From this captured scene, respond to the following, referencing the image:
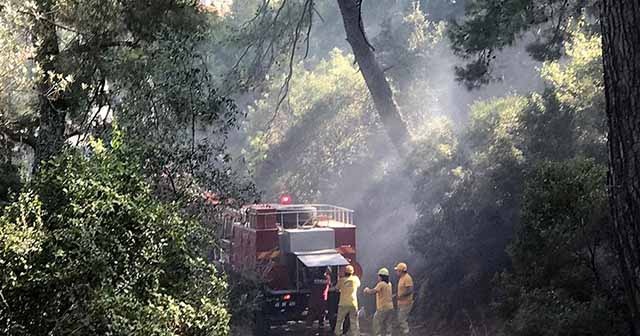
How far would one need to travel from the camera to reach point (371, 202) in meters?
24.1

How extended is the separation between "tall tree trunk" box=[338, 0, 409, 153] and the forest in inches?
2.3

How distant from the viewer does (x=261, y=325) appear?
1337 cm

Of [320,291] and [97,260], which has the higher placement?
[320,291]

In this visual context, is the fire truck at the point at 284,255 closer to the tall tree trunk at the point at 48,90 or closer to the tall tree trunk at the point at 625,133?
the tall tree trunk at the point at 48,90

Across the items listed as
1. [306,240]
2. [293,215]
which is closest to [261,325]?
[306,240]

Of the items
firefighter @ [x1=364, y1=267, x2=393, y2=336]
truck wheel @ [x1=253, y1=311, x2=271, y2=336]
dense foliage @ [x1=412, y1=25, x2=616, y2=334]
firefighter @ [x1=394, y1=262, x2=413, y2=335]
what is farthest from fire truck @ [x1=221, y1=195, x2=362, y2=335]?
dense foliage @ [x1=412, y1=25, x2=616, y2=334]

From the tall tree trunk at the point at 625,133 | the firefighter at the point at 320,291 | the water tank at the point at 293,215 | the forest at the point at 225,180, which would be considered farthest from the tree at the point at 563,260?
the water tank at the point at 293,215

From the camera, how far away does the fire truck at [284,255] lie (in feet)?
44.1

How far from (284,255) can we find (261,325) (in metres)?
1.52

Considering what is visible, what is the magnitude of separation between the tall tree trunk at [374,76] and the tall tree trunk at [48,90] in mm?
9923

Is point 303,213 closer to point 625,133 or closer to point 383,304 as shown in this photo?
point 383,304

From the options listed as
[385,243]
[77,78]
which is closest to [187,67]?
[77,78]

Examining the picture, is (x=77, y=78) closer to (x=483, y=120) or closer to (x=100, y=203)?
(x=100, y=203)

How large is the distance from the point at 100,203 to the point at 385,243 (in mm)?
17722
